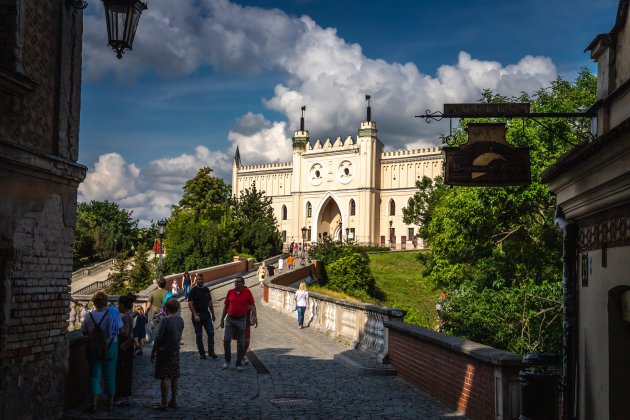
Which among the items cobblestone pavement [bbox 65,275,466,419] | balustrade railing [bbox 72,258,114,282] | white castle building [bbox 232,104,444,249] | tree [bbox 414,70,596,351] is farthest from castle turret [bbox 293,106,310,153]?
cobblestone pavement [bbox 65,275,466,419]

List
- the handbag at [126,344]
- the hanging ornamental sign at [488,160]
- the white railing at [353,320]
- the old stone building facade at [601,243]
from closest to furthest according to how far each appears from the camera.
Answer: the old stone building facade at [601,243], the hanging ornamental sign at [488,160], the handbag at [126,344], the white railing at [353,320]

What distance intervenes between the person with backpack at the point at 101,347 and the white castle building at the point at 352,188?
7464 cm

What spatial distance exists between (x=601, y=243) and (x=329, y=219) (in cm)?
8724

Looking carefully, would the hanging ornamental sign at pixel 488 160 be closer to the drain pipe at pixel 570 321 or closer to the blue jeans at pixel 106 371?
the drain pipe at pixel 570 321

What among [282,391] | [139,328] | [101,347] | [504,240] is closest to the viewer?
[101,347]

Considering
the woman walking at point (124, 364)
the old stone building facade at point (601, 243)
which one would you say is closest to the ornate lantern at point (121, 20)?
the woman walking at point (124, 364)

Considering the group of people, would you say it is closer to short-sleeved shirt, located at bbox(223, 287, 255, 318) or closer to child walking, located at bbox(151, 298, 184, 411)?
child walking, located at bbox(151, 298, 184, 411)

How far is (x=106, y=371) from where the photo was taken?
9703 mm

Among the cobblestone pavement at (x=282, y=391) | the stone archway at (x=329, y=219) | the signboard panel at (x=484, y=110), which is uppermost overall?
the stone archway at (x=329, y=219)

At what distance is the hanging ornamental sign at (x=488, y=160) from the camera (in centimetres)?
1001

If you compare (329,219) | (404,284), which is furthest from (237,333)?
(329,219)

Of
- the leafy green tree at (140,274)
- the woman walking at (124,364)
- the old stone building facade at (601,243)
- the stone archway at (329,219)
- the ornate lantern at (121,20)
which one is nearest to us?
the old stone building facade at (601,243)

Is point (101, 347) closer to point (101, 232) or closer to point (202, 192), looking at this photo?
point (202, 192)

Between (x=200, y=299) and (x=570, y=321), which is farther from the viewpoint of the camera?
(x=200, y=299)
